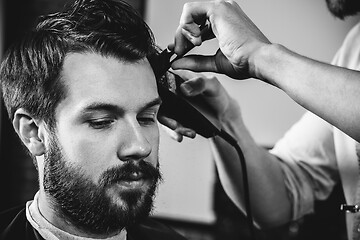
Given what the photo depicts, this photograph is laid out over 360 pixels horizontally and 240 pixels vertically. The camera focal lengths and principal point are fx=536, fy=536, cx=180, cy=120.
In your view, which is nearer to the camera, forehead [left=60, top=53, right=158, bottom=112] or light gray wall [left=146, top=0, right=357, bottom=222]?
forehead [left=60, top=53, right=158, bottom=112]

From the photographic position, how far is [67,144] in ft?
5.18

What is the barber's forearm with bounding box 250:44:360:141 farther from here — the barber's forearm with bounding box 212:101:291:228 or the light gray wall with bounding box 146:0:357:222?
the light gray wall with bounding box 146:0:357:222

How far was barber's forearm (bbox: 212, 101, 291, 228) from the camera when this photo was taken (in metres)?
1.94

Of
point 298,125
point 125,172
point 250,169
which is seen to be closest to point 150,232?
point 250,169

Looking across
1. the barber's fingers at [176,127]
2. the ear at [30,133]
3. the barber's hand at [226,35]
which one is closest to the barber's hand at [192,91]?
the barber's fingers at [176,127]

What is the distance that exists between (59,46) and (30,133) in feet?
0.98

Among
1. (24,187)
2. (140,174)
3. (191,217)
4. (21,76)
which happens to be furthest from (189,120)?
(24,187)

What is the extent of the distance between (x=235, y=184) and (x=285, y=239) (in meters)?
1.56

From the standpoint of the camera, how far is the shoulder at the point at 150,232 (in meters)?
1.95

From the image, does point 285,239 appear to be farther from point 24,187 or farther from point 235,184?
point 24,187

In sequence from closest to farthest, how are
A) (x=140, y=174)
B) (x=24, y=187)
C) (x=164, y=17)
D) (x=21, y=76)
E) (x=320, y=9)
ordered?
(x=140, y=174) → (x=21, y=76) → (x=320, y=9) → (x=164, y=17) → (x=24, y=187)

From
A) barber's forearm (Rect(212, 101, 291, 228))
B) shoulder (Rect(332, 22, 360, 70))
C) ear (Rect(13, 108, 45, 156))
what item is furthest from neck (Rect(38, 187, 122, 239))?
shoulder (Rect(332, 22, 360, 70))

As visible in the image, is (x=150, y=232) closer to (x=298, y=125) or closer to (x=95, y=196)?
(x=95, y=196)

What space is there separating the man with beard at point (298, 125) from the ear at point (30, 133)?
44cm
